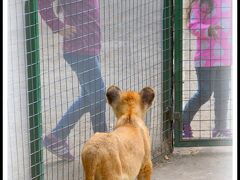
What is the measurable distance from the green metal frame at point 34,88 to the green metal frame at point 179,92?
1.92 metres

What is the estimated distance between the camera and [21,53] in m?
5.65

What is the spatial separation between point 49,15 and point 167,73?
1.78m

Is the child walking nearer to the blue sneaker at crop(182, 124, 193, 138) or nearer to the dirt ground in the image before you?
the dirt ground

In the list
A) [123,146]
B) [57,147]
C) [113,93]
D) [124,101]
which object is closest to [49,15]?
[113,93]

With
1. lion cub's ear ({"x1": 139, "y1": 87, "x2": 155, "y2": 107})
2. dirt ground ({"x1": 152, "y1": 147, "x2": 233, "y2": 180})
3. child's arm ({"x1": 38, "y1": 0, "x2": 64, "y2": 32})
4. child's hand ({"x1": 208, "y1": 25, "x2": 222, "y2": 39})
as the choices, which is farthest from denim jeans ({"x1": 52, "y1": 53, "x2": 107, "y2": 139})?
child's hand ({"x1": 208, "y1": 25, "x2": 222, "y2": 39})

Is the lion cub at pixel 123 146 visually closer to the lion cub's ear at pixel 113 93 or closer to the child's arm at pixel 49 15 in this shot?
the lion cub's ear at pixel 113 93

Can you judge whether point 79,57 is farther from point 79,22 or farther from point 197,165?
point 197,165

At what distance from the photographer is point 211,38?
23.7 feet

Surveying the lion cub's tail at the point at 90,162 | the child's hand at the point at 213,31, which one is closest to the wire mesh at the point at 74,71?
the child's hand at the point at 213,31

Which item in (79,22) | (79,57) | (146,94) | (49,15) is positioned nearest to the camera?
(49,15)

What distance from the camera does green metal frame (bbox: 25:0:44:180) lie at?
5715 mm

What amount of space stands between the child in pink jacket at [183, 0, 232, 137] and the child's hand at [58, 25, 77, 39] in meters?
1.59

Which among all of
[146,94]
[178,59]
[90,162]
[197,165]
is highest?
[178,59]

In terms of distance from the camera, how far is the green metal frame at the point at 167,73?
7154 mm
